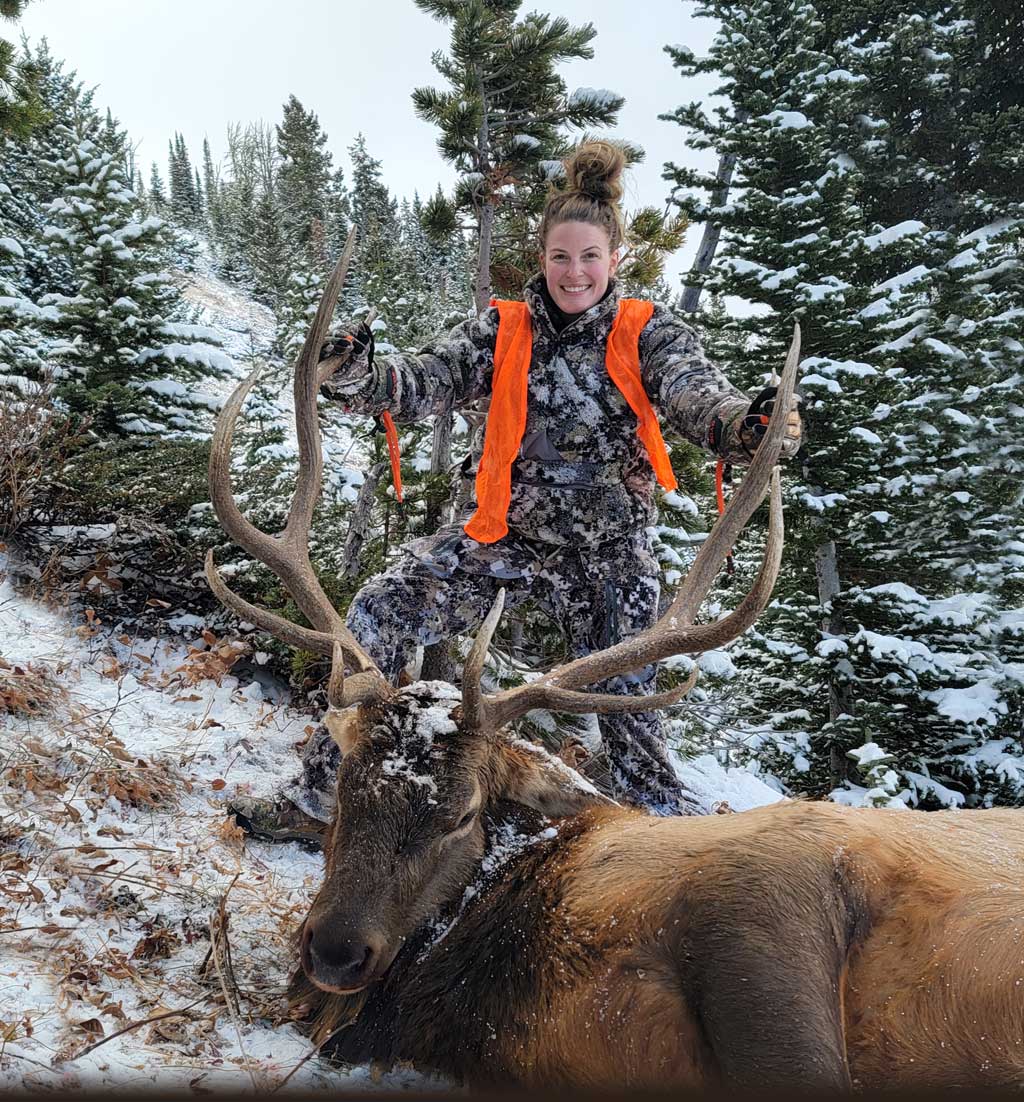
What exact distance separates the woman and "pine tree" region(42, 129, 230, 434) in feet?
20.1

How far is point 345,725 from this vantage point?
290 cm

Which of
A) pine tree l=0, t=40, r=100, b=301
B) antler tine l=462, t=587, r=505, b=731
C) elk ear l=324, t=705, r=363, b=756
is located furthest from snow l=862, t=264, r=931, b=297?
pine tree l=0, t=40, r=100, b=301

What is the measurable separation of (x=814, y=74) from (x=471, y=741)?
13144 mm

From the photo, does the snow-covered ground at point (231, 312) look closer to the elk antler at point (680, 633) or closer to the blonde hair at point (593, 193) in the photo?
the blonde hair at point (593, 193)

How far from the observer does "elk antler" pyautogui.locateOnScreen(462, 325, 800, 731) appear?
2760mm

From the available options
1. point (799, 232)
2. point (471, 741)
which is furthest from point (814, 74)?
point (471, 741)

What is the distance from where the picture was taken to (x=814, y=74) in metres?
12.0

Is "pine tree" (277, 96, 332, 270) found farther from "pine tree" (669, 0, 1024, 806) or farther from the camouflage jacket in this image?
the camouflage jacket

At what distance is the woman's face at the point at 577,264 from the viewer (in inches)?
157

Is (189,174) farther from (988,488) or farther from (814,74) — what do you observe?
(988,488)

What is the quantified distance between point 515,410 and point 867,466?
8.29 m

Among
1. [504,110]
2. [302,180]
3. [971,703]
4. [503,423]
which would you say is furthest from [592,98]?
[302,180]

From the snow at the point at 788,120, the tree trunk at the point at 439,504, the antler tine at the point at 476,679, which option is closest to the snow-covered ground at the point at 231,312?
the snow at the point at 788,120

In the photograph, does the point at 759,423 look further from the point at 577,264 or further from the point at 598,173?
Result: the point at 598,173
